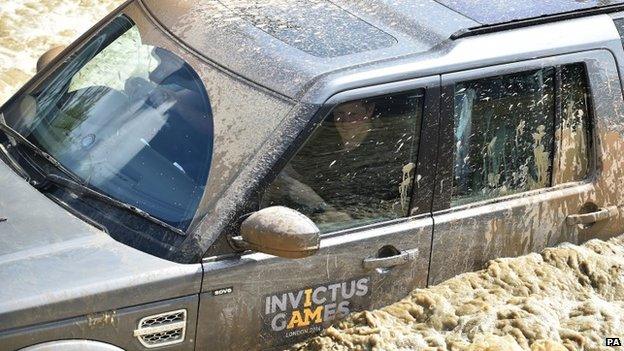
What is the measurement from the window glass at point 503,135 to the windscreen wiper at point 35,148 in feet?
5.33

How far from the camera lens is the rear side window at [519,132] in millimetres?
5172

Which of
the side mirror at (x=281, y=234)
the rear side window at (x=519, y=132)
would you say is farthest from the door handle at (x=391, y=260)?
the side mirror at (x=281, y=234)

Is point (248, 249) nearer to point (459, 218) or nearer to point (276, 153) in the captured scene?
point (276, 153)

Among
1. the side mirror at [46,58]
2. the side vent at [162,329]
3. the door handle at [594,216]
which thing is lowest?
the side vent at [162,329]

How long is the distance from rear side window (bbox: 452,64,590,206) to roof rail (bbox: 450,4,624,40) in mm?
218

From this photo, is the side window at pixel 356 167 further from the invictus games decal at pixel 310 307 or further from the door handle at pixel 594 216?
the door handle at pixel 594 216

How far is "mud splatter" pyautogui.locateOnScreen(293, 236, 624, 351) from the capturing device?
4.93 metres

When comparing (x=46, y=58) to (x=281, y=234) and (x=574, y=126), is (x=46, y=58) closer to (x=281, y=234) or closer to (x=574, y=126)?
(x=281, y=234)

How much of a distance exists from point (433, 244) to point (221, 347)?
1008 millimetres

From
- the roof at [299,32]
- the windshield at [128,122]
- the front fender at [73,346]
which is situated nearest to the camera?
the front fender at [73,346]

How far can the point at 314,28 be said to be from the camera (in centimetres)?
528

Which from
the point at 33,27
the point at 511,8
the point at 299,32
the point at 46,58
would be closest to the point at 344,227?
the point at 299,32

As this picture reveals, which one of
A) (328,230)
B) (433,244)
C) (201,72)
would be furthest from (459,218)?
(201,72)

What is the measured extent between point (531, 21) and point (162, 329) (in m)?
2.12
